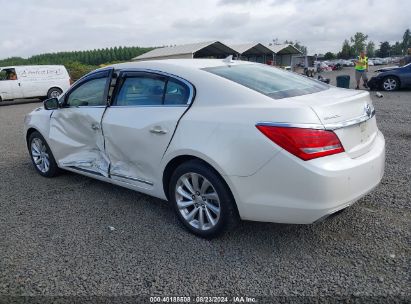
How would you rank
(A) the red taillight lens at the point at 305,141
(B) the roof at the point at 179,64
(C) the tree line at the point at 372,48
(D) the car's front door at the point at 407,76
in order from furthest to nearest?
1. (C) the tree line at the point at 372,48
2. (D) the car's front door at the point at 407,76
3. (B) the roof at the point at 179,64
4. (A) the red taillight lens at the point at 305,141

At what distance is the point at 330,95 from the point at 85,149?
2875 mm

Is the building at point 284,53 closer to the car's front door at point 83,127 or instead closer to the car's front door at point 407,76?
the car's front door at point 407,76

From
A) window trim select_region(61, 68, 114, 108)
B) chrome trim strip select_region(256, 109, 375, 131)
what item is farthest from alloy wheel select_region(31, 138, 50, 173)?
chrome trim strip select_region(256, 109, 375, 131)

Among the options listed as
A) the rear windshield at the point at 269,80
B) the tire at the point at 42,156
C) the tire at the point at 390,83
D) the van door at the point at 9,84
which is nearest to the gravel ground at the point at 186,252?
the tire at the point at 42,156

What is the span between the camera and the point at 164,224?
3.58 meters

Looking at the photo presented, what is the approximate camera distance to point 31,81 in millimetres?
17953

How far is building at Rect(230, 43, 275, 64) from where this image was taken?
4119 centimetres

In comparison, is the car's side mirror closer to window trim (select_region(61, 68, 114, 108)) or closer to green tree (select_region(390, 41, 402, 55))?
window trim (select_region(61, 68, 114, 108))

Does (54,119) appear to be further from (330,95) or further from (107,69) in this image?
(330,95)

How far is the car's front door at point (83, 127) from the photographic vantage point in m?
4.09

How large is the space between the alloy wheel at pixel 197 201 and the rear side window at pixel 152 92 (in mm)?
721

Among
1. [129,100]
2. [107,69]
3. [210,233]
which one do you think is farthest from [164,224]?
[107,69]

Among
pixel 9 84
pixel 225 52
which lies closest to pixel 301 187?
pixel 9 84

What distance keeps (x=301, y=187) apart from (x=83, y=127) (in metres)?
2.82
